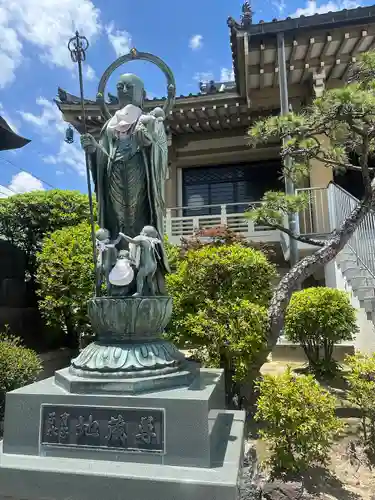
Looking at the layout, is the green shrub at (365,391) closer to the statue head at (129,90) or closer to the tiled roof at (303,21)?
the statue head at (129,90)

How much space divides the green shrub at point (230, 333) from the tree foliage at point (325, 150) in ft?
1.29

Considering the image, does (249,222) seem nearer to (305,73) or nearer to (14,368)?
(305,73)

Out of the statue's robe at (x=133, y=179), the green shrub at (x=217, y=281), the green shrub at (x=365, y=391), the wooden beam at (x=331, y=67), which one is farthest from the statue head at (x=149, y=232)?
the wooden beam at (x=331, y=67)

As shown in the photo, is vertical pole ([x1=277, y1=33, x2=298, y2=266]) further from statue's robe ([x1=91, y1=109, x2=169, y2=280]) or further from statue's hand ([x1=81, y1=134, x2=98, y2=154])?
statue's hand ([x1=81, y1=134, x2=98, y2=154])

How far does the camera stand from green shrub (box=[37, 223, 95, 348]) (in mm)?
6633

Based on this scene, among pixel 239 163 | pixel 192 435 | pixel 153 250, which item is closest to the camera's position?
pixel 192 435

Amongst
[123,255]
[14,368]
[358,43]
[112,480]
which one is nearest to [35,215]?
[14,368]

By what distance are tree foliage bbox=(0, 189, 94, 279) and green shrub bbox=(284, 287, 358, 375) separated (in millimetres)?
4805

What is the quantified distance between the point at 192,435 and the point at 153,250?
139 centimetres

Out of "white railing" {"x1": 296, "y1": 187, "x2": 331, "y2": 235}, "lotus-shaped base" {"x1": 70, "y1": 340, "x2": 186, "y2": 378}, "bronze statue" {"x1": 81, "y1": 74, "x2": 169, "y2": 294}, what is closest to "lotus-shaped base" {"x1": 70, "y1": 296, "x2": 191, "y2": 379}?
"lotus-shaped base" {"x1": 70, "y1": 340, "x2": 186, "y2": 378}

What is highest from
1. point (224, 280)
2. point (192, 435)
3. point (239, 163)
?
point (239, 163)

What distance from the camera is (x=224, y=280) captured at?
5.42m

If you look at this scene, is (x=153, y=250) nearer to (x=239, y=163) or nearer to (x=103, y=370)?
(x=103, y=370)

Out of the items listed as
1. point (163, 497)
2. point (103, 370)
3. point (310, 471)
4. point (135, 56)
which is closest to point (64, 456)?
point (103, 370)
